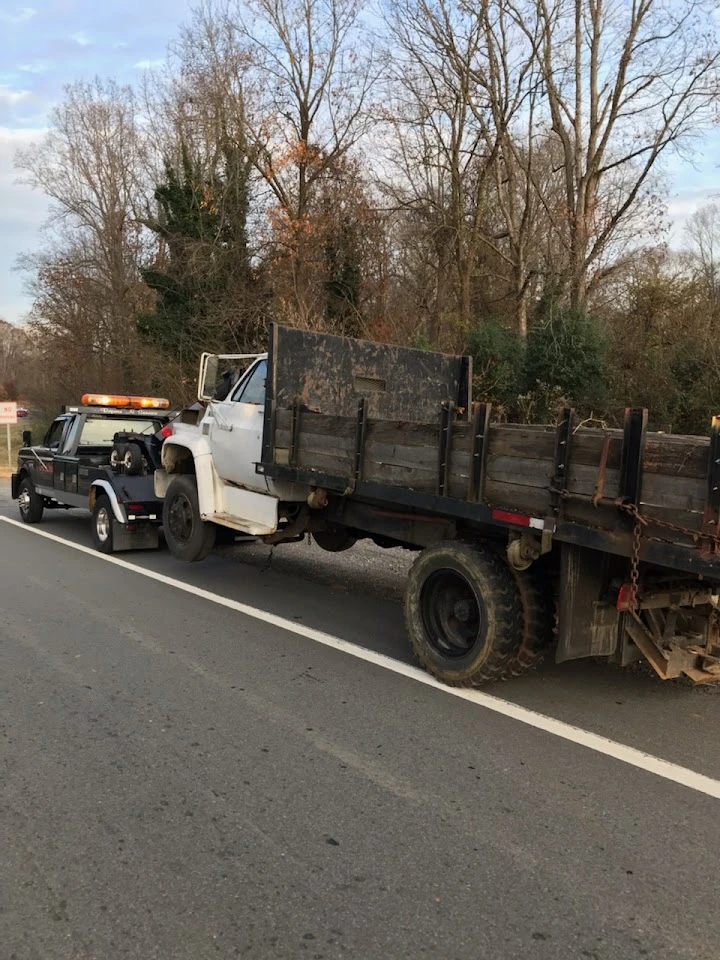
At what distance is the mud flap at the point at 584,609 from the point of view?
4.45m

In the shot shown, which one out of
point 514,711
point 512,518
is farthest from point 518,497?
point 514,711

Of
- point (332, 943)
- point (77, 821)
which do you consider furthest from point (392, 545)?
point (332, 943)

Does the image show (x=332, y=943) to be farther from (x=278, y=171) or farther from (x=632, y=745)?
(x=278, y=171)

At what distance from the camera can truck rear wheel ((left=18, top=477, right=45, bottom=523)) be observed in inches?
493

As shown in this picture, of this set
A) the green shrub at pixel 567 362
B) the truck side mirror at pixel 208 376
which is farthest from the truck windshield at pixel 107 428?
the green shrub at pixel 567 362

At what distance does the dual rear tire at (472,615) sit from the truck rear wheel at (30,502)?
357 inches

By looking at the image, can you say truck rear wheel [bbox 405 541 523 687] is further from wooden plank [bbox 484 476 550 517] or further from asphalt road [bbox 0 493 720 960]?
wooden plank [bbox 484 476 550 517]

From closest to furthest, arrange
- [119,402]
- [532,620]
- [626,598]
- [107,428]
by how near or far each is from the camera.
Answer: [626,598] → [532,620] → [119,402] → [107,428]

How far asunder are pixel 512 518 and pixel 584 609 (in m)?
0.67

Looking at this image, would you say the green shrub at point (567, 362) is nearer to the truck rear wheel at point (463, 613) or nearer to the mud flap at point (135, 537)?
the mud flap at point (135, 537)

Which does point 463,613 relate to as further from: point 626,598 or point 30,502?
point 30,502

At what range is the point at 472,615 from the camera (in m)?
5.07

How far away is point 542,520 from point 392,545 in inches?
102

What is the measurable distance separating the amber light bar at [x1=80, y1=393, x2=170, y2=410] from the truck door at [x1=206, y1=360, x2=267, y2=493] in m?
3.78
